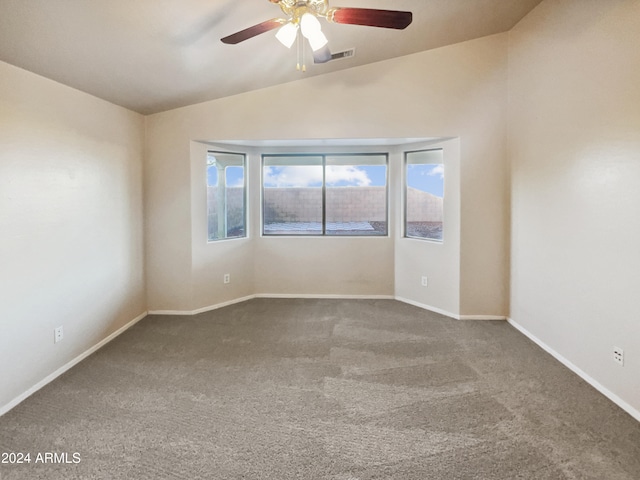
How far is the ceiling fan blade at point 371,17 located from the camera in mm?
1891

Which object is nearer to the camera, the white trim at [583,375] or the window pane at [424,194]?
the white trim at [583,375]

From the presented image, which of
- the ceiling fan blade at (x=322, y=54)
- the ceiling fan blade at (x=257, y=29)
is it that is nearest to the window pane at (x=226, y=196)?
the ceiling fan blade at (x=322, y=54)

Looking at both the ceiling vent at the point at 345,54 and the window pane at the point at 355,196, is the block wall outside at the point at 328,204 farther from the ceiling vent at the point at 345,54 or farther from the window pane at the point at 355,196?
the ceiling vent at the point at 345,54

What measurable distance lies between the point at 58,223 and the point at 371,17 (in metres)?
2.77

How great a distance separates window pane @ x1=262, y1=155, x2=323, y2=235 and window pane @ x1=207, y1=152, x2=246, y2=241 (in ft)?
1.16

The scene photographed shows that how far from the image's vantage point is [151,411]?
7.38 feet

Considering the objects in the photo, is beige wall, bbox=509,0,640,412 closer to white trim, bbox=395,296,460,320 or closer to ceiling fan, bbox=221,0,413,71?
white trim, bbox=395,296,460,320

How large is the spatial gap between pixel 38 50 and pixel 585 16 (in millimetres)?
3910

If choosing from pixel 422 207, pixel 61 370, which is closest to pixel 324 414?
pixel 61 370

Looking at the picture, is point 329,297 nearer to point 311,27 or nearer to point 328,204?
point 328,204

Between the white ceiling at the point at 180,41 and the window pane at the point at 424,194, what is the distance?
51.8 inches

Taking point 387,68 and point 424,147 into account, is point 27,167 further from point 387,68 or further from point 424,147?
point 424,147

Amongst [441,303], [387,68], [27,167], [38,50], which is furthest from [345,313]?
[38,50]

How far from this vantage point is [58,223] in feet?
9.01
